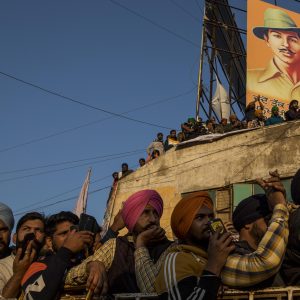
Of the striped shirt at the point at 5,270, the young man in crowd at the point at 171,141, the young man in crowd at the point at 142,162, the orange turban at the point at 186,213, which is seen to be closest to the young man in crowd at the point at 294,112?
the young man in crowd at the point at 171,141

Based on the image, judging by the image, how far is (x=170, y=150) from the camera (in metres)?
16.4

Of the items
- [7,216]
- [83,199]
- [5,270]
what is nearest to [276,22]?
[83,199]

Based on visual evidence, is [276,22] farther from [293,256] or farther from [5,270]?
[293,256]

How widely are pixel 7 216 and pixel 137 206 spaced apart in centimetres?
127

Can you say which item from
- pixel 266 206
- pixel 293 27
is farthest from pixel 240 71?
pixel 266 206

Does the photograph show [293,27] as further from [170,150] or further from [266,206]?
[266,206]

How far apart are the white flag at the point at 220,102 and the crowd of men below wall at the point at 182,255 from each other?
17.0 m

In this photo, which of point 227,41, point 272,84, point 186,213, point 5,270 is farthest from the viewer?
point 227,41

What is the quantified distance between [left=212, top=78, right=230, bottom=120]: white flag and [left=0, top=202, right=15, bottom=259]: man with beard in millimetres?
16712

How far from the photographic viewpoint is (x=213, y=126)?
53.1ft

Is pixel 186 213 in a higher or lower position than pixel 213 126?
lower

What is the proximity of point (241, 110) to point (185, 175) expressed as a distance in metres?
7.89

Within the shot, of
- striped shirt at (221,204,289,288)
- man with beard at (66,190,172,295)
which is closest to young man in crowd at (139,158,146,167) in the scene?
man with beard at (66,190,172,295)

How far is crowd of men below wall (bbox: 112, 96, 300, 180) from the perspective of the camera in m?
14.6
